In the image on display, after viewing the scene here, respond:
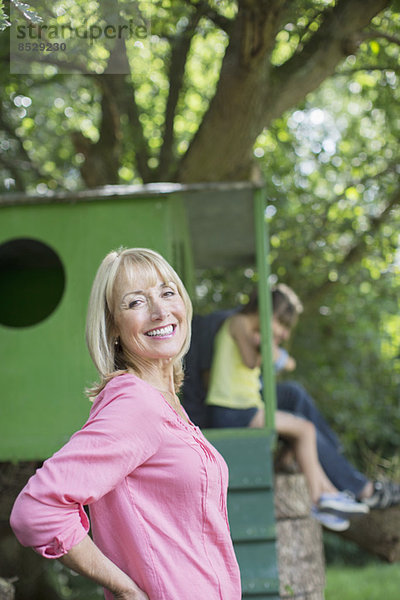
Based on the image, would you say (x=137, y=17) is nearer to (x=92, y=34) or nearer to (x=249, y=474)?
(x=92, y=34)

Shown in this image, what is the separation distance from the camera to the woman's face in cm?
166

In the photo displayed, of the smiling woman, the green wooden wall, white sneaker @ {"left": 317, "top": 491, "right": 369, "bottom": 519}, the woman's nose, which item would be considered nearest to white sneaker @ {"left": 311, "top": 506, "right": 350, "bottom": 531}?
white sneaker @ {"left": 317, "top": 491, "right": 369, "bottom": 519}

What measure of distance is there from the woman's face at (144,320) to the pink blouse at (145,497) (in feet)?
0.45

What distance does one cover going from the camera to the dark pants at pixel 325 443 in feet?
17.2

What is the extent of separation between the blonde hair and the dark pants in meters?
3.91

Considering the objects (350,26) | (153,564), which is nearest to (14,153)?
(350,26)

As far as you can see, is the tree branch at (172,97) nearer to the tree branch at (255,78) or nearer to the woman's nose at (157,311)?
the tree branch at (255,78)

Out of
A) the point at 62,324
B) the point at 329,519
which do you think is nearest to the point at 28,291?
the point at 62,324

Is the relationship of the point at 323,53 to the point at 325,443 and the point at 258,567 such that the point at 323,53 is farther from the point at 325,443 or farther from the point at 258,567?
the point at 258,567

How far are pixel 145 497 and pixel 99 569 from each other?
0.16 meters

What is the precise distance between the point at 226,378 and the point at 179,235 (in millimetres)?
976

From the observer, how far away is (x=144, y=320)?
1.67 m

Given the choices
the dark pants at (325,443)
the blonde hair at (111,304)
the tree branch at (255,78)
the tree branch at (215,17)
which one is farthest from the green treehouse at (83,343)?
the blonde hair at (111,304)

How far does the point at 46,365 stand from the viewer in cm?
403
